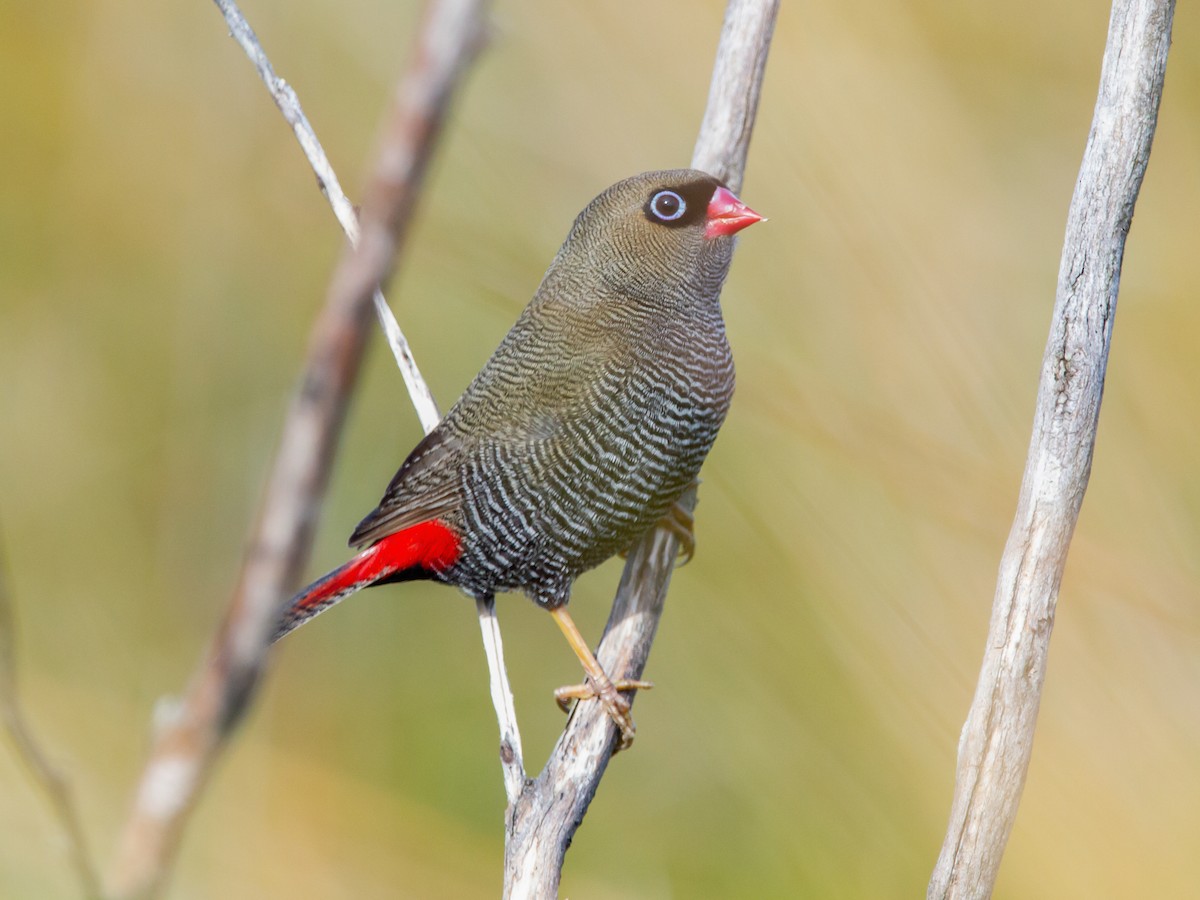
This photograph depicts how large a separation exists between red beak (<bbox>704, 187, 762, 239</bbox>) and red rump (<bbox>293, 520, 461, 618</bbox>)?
111 centimetres

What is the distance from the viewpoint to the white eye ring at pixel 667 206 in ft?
10.3

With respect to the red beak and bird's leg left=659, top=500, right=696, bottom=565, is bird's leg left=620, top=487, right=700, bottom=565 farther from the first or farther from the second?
the red beak

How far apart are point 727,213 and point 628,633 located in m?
1.15

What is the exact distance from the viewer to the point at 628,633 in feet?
9.84

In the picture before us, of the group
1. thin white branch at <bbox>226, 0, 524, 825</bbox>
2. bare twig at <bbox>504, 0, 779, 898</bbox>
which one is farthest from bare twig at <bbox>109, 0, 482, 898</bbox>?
bare twig at <bbox>504, 0, 779, 898</bbox>

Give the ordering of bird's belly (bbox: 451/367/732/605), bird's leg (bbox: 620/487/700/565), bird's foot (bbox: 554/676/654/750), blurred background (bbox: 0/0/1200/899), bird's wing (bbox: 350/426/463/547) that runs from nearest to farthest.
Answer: bird's foot (bbox: 554/676/654/750) < bird's belly (bbox: 451/367/732/605) < bird's wing (bbox: 350/426/463/547) < bird's leg (bbox: 620/487/700/565) < blurred background (bbox: 0/0/1200/899)

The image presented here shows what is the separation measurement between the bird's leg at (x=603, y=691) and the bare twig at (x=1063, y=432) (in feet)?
3.36

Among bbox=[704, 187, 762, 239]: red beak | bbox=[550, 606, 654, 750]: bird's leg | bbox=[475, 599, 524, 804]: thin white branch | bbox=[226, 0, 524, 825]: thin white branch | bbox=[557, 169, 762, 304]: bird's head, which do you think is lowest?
bbox=[550, 606, 654, 750]: bird's leg

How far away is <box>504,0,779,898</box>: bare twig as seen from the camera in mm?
2359

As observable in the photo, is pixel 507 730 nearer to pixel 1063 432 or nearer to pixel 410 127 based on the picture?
pixel 1063 432

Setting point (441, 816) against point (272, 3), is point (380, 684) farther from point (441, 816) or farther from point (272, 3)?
point (272, 3)

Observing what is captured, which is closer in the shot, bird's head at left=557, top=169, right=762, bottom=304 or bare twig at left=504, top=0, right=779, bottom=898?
bare twig at left=504, top=0, right=779, bottom=898

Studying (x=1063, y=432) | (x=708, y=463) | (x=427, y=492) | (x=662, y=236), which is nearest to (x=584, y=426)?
(x=427, y=492)

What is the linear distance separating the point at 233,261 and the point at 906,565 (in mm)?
2916
